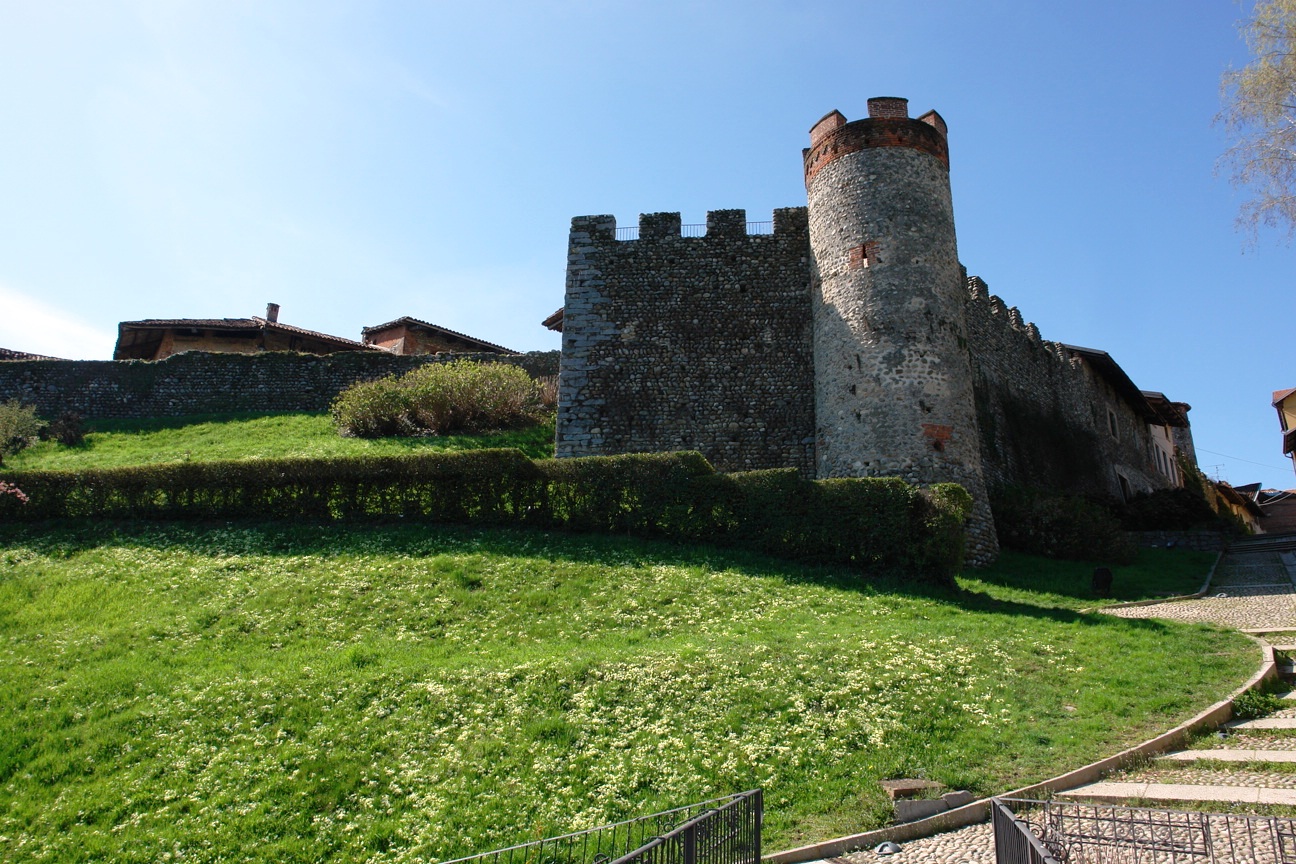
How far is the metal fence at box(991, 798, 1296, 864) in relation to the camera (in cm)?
603

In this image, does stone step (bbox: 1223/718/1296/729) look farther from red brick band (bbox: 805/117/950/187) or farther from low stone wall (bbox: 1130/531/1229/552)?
low stone wall (bbox: 1130/531/1229/552)

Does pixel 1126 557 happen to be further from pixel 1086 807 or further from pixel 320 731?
pixel 320 731

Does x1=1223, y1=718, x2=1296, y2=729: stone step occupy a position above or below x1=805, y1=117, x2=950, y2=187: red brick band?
below

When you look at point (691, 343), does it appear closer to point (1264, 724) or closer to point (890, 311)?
point (890, 311)

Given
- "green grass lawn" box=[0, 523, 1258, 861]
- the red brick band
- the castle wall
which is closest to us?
"green grass lawn" box=[0, 523, 1258, 861]

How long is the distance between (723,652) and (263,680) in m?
5.65

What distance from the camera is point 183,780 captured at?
330 inches

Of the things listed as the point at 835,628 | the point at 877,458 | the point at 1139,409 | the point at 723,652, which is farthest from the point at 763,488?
the point at 1139,409

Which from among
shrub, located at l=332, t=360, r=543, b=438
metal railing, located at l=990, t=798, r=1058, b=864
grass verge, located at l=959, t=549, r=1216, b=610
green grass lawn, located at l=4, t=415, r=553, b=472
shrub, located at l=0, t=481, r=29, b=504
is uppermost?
shrub, located at l=332, t=360, r=543, b=438

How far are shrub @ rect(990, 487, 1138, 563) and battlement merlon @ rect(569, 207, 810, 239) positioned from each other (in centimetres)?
914

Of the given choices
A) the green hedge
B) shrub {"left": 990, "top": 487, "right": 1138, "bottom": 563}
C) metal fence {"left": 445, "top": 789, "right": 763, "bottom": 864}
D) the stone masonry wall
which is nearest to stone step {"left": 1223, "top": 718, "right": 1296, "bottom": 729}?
metal fence {"left": 445, "top": 789, "right": 763, "bottom": 864}

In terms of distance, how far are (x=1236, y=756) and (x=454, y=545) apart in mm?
12350

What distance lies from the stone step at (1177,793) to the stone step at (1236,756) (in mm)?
627

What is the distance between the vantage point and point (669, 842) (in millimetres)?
5934
